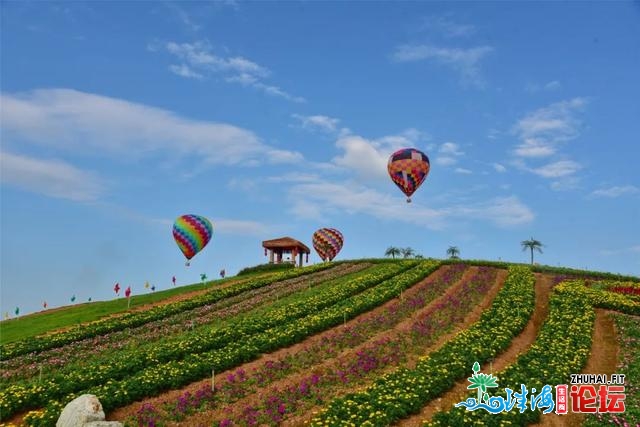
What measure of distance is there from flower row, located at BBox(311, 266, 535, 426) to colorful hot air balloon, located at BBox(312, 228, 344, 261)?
127 ft

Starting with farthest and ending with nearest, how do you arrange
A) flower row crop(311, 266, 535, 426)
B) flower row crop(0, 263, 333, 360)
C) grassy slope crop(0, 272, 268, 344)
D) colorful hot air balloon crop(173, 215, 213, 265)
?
colorful hot air balloon crop(173, 215, 213, 265)
grassy slope crop(0, 272, 268, 344)
flower row crop(0, 263, 333, 360)
flower row crop(311, 266, 535, 426)

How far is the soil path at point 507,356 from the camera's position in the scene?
16.3 m

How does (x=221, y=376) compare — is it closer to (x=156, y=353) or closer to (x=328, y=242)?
(x=156, y=353)

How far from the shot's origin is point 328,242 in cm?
6762

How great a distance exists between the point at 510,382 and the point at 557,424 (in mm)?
2498

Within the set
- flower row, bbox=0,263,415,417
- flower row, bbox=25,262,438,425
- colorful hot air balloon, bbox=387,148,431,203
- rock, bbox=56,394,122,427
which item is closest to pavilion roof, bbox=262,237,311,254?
colorful hot air balloon, bbox=387,148,431,203

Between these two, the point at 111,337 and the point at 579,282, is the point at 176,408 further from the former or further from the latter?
the point at 579,282

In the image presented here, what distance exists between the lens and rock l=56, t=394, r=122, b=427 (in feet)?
47.6

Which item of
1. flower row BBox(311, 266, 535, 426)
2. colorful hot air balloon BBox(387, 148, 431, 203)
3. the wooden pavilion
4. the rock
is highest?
colorful hot air balloon BBox(387, 148, 431, 203)

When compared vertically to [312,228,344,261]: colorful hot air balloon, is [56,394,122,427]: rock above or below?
below

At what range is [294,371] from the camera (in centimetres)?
2061

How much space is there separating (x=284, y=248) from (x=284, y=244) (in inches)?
46.3

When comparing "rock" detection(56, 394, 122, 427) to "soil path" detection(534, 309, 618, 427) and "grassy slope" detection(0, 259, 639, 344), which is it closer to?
"soil path" detection(534, 309, 618, 427)

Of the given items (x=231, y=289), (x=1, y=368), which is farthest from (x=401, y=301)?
(x=1, y=368)
